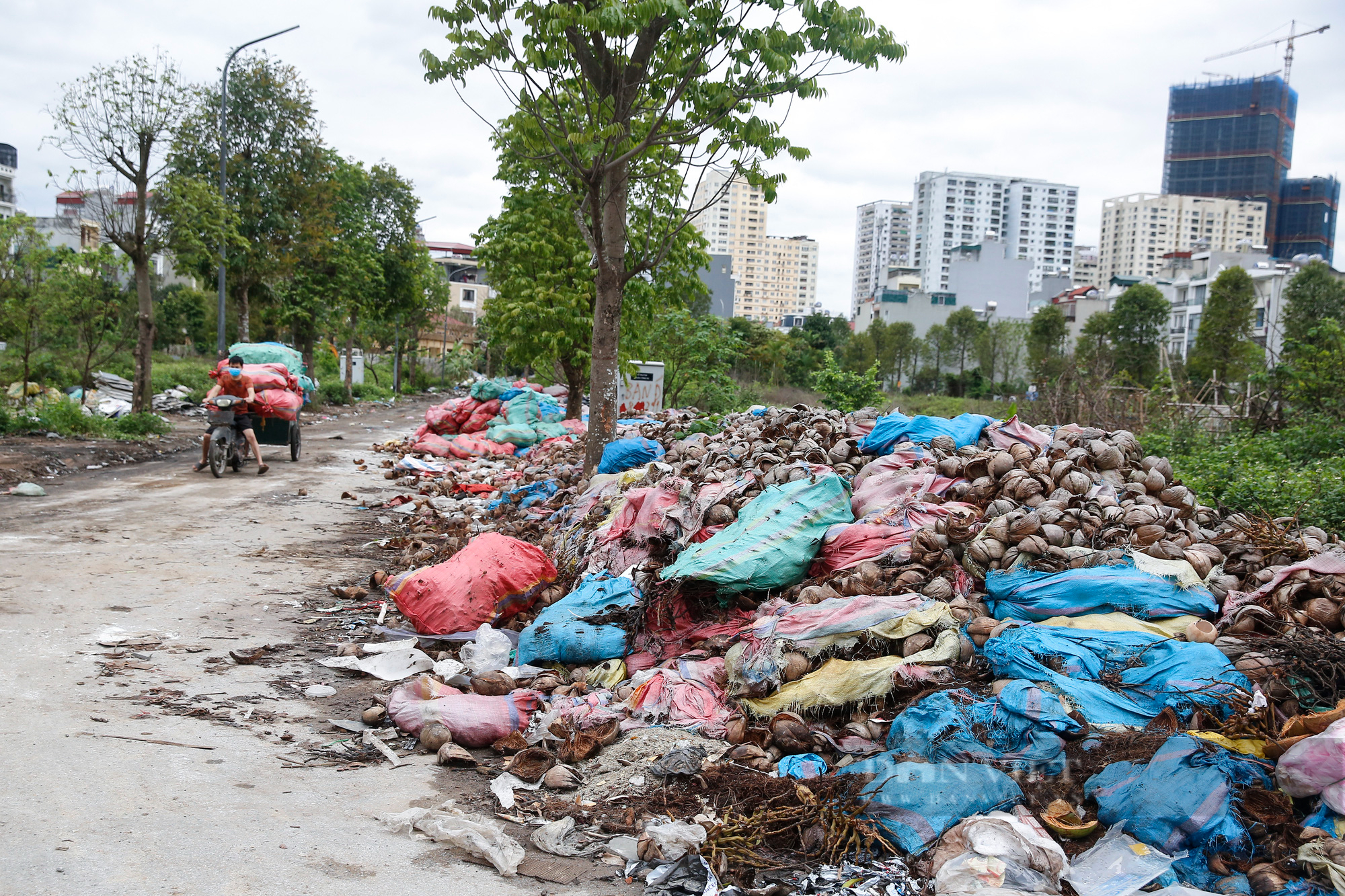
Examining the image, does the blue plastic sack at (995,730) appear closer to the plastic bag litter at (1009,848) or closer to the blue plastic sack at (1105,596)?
the plastic bag litter at (1009,848)

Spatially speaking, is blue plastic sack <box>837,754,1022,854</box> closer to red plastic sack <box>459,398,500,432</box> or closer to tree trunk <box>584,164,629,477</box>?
tree trunk <box>584,164,629,477</box>

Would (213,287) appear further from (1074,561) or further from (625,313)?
(1074,561)

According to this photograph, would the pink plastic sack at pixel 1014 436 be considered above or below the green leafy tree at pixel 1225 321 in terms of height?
below

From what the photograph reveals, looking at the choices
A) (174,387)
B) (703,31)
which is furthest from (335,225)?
(703,31)

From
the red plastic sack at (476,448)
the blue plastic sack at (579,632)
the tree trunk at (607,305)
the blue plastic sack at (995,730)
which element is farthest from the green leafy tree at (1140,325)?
the blue plastic sack at (995,730)

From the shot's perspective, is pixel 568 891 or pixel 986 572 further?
pixel 986 572

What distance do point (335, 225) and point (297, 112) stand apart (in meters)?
3.05

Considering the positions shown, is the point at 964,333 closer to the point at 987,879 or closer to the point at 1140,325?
the point at 1140,325

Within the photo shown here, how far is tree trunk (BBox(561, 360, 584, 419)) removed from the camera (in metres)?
16.5

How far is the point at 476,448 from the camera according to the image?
14602 mm

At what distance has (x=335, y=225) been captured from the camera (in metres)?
23.5

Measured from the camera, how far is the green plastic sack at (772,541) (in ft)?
15.9

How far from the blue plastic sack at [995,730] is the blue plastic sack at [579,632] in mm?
1754

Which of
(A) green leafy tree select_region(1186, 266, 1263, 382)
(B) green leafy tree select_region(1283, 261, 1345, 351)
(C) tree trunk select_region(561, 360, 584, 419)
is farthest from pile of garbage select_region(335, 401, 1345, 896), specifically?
(A) green leafy tree select_region(1186, 266, 1263, 382)
